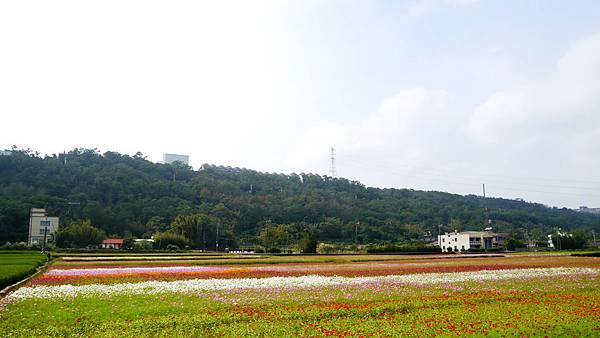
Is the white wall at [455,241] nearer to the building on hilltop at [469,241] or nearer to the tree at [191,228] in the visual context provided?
the building on hilltop at [469,241]

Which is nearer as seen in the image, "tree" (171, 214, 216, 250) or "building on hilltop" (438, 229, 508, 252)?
"tree" (171, 214, 216, 250)

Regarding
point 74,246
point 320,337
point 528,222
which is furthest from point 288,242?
point 528,222

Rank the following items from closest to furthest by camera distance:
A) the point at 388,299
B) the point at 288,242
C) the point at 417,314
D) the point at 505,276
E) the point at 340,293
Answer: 1. the point at 417,314
2. the point at 388,299
3. the point at 340,293
4. the point at 505,276
5. the point at 288,242

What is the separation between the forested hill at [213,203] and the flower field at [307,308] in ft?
283

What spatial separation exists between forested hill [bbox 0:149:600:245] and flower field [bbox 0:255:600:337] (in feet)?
283

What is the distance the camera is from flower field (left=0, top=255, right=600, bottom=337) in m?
12.1

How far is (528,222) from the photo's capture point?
166250 millimetres

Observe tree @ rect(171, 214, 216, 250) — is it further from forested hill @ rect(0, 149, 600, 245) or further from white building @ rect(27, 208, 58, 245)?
white building @ rect(27, 208, 58, 245)

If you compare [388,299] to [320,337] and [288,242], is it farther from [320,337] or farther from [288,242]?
[288,242]

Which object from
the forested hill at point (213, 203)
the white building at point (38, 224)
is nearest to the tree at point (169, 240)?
the forested hill at point (213, 203)

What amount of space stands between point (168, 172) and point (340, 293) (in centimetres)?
13931

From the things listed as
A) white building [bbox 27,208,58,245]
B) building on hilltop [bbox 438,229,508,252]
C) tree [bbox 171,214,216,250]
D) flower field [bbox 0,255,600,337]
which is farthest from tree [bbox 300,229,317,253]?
white building [bbox 27,208,58,245]

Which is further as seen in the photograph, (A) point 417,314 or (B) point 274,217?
(B) point 274,217

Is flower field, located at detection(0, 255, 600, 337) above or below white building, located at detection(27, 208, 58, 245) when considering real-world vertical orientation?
below
